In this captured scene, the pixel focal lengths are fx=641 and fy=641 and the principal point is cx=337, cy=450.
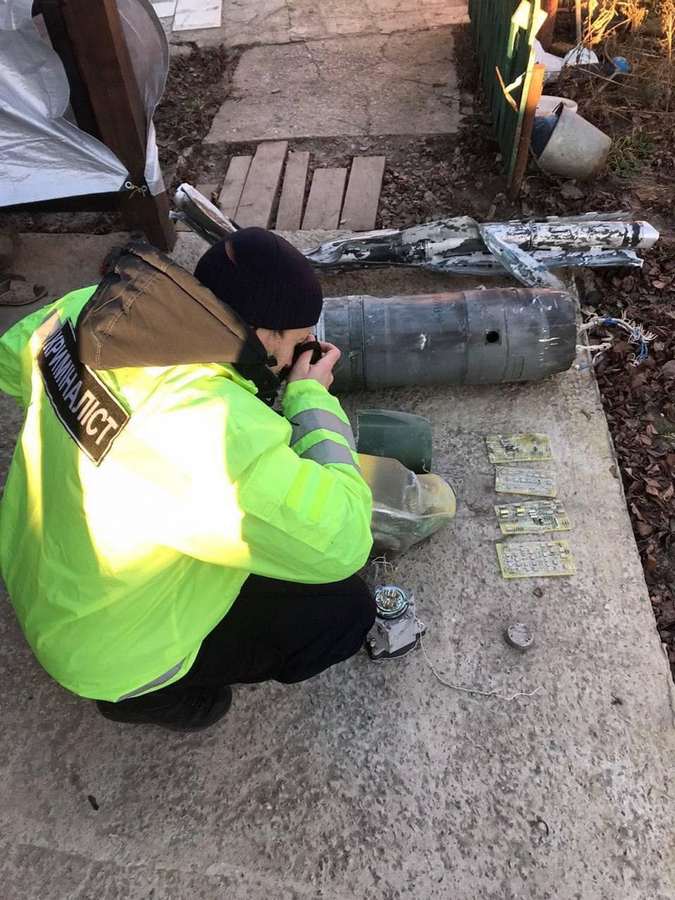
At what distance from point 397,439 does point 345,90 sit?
3.72 meters

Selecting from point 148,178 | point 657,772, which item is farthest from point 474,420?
point 148,178

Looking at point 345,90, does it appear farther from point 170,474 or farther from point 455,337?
point 170,474

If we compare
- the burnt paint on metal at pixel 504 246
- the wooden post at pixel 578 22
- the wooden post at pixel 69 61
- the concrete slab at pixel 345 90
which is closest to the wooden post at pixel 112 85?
the wooden post at pixel 69 61

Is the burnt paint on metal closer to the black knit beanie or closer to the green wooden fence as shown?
the green wooden fence

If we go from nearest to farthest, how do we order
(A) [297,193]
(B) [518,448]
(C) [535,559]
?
(C) [535,559] → (B) [518,448] → (A) [297,193]

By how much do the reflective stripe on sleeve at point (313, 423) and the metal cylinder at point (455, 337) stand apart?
1172mm

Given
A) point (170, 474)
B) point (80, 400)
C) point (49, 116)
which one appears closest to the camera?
point (170, 474)

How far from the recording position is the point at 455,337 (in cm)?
282

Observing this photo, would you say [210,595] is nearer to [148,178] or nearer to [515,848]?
[515,848]

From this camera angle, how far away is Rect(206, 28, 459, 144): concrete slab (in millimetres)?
4727

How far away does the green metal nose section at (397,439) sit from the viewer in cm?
256

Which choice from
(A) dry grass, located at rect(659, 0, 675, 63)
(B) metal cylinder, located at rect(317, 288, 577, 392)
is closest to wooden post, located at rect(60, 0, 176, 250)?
(B) metal cylinder, located at rect(317, 288, 577, 392)

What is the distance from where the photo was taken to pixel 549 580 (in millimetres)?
2355

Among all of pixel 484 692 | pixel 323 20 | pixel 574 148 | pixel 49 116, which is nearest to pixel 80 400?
pixel 484 692
